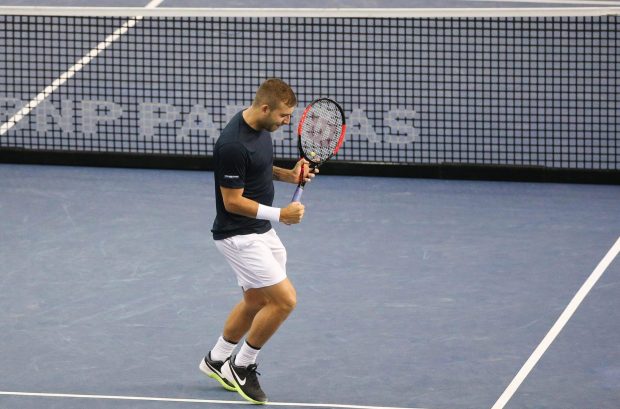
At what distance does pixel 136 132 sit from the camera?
44.8ft

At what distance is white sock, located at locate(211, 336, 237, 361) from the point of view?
25.9 ft

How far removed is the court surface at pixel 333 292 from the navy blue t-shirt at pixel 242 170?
96 cm

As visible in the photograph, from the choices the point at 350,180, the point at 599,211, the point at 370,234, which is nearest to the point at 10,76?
the point at 350,180

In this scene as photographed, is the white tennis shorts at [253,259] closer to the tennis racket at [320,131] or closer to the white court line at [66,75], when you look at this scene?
the tennis racket at [320,131]

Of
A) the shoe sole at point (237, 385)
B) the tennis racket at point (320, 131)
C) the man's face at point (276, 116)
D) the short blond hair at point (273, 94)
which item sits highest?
the short blond hair at point (273, 94)

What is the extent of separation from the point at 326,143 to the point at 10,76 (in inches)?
272

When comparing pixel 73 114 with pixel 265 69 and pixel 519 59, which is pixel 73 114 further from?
pixel 519 59

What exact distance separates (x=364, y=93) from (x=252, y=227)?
6479 millimetres

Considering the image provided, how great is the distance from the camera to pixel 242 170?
7.43 metres

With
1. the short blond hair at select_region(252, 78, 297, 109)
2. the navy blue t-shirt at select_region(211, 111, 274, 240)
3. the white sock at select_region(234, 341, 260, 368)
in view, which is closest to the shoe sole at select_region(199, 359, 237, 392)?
the white sock at select_region(234, 341, 260, 368)

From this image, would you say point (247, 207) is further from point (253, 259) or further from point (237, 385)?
point (237, 385)

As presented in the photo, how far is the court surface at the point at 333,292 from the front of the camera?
795cm

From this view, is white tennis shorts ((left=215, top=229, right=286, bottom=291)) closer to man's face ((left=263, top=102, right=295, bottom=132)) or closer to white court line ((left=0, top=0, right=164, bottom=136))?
man's face ((left=263, top=102, right=295, bottom=132))

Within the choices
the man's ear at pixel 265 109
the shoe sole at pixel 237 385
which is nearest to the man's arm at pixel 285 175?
the man's ear at pixel 265 109
